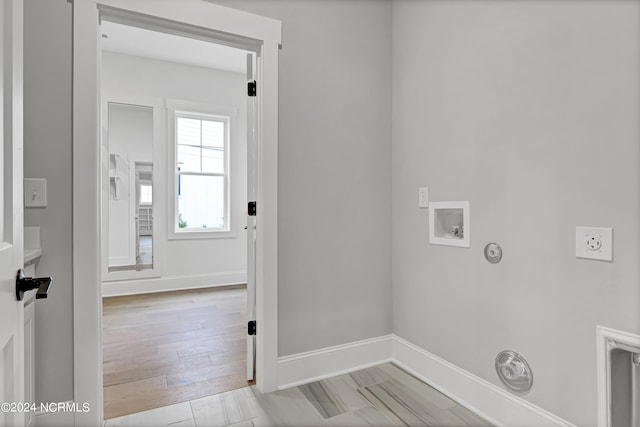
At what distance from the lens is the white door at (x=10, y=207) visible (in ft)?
2.30

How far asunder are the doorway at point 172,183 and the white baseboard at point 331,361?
3.76 ft

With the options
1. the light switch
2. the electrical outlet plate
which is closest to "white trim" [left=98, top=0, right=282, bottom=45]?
the light switch

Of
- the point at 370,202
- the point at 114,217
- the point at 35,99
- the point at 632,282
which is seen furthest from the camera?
the point at 114,217

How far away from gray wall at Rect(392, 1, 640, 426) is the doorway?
78.1 inches

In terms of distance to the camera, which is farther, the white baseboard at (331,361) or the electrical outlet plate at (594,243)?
the white baseboard at (331,361)

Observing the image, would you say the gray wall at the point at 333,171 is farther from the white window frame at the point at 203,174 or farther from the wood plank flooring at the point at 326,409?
the white window frame at the point at 203,174

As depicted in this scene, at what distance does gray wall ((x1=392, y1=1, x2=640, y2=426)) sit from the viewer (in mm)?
1255

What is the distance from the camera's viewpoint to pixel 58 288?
1.54 meters

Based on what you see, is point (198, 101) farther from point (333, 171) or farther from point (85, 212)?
point (85, 212)

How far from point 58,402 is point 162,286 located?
291 centimetres

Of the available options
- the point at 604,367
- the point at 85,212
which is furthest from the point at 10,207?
the point at 604,367

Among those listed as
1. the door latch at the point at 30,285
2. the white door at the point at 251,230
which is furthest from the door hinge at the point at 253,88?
the door latch at the point at 30,285

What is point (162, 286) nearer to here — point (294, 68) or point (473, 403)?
point (294, 68)

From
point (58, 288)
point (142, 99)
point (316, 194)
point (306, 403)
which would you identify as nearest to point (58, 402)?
point (58, 288)
